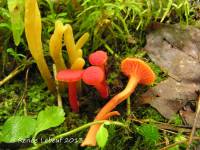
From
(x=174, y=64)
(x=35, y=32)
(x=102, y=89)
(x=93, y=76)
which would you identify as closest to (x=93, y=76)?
(x=93, y=76)

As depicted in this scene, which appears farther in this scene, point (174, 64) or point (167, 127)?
point (174, 64)

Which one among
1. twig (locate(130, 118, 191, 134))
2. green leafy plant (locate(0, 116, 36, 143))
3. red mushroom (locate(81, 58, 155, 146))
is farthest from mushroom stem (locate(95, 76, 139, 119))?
green leafy plant (locate(0, 116, 36, 143))

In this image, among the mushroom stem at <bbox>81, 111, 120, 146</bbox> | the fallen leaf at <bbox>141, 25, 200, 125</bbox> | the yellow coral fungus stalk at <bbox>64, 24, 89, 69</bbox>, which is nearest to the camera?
the mushroom stem at <bbox>81, 111, 120, 146</bbox>

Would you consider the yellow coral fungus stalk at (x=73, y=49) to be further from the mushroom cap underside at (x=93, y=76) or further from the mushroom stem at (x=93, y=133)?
the mushroom stem at (x=93, y=133)

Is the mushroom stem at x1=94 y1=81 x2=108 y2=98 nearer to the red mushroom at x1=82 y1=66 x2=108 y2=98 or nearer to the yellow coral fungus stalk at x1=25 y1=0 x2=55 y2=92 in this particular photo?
the red mushroom at x1=82 y1=66 x2=108 y2=98

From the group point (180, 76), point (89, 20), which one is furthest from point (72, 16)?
point (180, 76)

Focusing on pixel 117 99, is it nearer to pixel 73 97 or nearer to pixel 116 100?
pixel 116 100

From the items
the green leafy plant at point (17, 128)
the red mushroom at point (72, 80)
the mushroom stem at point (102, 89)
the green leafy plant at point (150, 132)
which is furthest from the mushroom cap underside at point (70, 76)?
the green leafy plant at point (150, 132)

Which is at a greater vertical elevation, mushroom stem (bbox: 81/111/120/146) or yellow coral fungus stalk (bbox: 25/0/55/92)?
yellow coral fungus stalk (bbox: 25/0/55/92)
